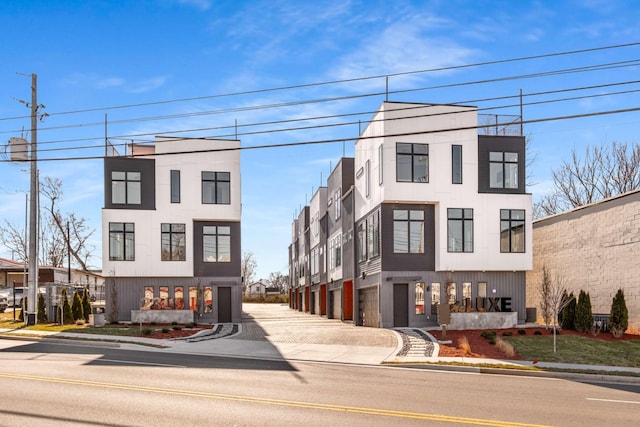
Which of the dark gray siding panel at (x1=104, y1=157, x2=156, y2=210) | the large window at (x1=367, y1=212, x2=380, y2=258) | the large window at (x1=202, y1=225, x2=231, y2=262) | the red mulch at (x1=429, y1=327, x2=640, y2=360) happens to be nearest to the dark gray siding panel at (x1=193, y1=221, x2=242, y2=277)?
the large window at (x1=202, y1=225, x2=231, y2=262)

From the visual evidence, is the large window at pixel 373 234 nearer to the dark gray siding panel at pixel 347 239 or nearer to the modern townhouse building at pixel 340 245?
the dark gray siding panel at pixel 347 239

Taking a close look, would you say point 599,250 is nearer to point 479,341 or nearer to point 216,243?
point 479,341

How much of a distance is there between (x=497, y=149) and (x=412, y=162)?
517 centimetres

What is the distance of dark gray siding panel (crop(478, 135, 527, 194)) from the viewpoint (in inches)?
1348

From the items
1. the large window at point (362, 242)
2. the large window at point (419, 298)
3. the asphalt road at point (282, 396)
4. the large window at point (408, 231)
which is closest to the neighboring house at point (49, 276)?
the large window at point (362, 242)

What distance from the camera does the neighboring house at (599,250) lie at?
28141mm

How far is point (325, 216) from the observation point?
5253cm

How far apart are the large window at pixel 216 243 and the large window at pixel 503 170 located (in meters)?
16.5

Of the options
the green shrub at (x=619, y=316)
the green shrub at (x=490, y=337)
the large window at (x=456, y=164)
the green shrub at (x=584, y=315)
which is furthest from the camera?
the large window at (x=456, y=164)

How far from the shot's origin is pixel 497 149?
34.7 m

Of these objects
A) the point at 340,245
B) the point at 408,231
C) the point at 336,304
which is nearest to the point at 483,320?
the point at 408,231

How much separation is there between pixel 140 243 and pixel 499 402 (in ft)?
98.2

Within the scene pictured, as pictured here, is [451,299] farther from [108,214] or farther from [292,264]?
[292,264]

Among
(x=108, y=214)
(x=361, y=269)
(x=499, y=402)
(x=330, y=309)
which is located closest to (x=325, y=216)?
(x=330, y=309)
